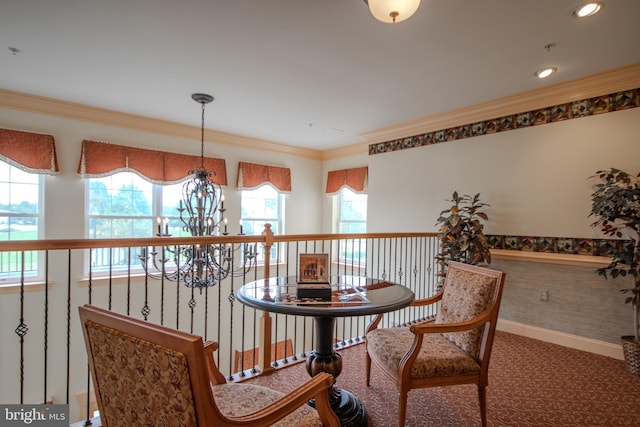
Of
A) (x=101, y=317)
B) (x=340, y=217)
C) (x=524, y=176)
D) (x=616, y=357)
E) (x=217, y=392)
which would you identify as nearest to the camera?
(x=101, y=317)

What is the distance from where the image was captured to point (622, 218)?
105 inches

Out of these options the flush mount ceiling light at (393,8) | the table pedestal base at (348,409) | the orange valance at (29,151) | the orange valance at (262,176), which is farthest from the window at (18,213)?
the flush mount ceiling light at (393,8)

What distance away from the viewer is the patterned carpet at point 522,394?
6.61ft

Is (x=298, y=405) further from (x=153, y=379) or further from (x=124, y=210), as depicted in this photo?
(x=124, y=210)

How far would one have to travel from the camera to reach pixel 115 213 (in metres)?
4.30

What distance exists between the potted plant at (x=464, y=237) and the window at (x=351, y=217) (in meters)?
1.93

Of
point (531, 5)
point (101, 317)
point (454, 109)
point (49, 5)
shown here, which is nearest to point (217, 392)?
point (101, 317)

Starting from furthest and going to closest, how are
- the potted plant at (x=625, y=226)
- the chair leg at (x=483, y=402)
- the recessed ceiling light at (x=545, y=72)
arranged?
the recessed ceiling light at (x=545, y=72) < the potted plant at (x=625, y=226) < the chair leg at (x=483, y=402)

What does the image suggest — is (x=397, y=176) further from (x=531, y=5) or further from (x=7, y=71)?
(x=7, y=71)

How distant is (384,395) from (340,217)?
4.13 metres

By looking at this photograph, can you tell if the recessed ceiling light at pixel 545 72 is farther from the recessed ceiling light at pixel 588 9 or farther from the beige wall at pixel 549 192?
the recessed ceiling light at pixel 588 9

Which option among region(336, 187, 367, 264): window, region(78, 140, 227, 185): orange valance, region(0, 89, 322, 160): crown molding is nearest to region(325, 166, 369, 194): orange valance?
region(336, 187, 367, 264): window

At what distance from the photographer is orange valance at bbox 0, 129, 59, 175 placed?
11.5 feet

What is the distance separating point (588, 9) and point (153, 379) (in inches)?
122
